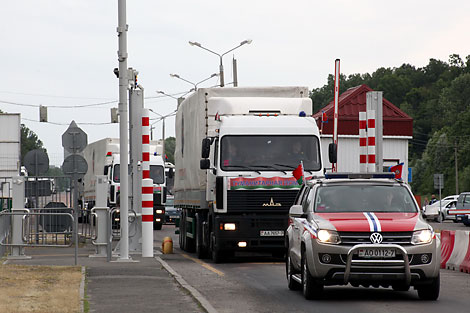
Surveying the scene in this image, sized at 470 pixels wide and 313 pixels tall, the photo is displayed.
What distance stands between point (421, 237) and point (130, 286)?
15.3 feet

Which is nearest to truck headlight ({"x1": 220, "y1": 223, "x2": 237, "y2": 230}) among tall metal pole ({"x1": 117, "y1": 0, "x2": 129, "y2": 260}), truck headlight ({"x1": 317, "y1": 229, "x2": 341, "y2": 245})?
tall metal pole ({"x1": 117, "y1": 0, "x2": 129, "y2": 260})

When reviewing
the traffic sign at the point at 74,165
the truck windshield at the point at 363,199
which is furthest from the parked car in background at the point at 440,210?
the truck windshield at the point at 363,199

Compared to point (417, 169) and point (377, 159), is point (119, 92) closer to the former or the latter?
point (377, 159)

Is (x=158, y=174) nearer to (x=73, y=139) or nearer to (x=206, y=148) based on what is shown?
(x=73, y=139)

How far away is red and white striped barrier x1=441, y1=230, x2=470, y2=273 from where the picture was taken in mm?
20109

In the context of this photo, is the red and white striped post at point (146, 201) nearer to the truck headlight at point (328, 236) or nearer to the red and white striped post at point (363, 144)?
the red and white striped post at point (363, 144)

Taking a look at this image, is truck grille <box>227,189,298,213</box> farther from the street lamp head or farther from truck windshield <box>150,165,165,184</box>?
the street lamp head

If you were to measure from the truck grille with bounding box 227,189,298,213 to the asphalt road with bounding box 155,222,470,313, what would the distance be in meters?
1.72

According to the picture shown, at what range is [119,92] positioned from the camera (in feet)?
73.5

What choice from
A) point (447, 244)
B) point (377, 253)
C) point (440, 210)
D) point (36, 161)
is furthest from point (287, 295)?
point (440, 210)

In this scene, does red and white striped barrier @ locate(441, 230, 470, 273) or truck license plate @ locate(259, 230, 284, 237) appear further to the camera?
truck license plate @ locate(259, 230, 284, 237)

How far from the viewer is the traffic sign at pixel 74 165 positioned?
80.2ft

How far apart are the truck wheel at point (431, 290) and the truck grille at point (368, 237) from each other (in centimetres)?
72

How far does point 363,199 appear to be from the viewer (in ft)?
47.4
